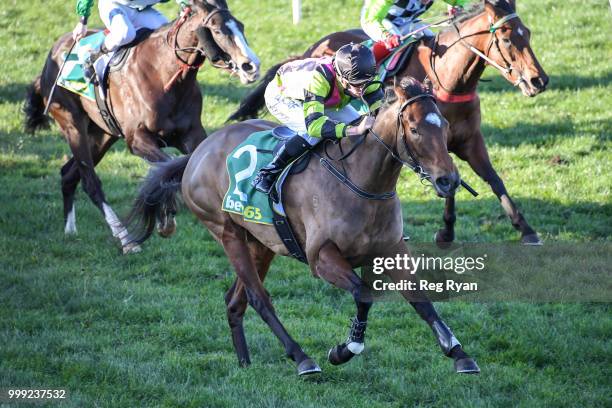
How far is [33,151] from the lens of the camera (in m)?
11.8

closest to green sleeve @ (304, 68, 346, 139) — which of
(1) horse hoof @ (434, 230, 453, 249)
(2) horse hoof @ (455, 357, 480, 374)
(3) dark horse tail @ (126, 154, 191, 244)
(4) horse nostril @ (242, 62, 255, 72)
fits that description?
(3) dark horse tail @ (126, 154, 191, 244)

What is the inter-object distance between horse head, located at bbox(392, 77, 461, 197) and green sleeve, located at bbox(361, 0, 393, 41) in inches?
128

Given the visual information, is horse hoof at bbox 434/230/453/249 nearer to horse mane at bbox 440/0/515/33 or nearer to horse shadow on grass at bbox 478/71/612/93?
horse mane at bbox 440/0/515/33

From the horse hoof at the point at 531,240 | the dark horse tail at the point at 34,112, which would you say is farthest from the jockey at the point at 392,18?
the dark horse tail at the point at 34,112

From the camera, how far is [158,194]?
6.80 metres

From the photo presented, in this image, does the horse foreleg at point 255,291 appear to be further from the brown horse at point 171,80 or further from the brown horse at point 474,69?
the brown horse at point 474,69

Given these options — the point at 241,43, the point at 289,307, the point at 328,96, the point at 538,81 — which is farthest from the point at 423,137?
the point at 241,43

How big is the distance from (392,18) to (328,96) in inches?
113

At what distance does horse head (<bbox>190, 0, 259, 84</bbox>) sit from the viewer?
317 inches

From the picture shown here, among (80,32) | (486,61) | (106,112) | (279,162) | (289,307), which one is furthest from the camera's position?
(80,32)

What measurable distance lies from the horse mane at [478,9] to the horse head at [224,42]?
1.73m

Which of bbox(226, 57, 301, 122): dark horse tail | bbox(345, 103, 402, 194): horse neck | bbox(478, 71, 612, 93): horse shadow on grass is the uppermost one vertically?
bbox(345, 103, 402, 194): horse neck

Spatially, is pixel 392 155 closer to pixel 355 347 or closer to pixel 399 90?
pixel 399 90

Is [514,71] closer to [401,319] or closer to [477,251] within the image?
[477,251]
